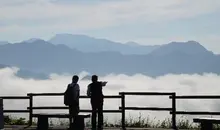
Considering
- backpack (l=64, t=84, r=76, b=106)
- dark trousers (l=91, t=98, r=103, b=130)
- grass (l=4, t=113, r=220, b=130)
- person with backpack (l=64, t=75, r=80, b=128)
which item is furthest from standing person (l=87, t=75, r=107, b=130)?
grass (l=4, t=113, r=220, b=130)

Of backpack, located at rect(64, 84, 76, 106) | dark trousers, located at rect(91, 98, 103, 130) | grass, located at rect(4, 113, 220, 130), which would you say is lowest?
grass, located at rect(4, 113, 220, 130)

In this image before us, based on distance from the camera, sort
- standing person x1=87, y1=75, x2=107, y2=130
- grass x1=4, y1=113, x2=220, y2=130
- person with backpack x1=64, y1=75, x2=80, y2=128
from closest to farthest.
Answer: person with backpack x1=64, y1=75, x2=80, y2=128, standing person x1=87, y1=75, x2=107, y2=130, grass x1=4, y1=113, x2=220, y2=130

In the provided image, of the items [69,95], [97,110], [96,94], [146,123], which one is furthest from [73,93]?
[146,123]

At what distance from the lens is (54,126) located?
22984 millimetres

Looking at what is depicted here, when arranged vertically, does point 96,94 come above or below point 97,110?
above

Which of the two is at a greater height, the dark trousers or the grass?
the dark trousers

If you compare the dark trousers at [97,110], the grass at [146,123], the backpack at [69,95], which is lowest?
the grass at [146,123]

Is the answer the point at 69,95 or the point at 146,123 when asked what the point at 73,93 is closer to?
the point at 69,95

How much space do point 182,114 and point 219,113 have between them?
153 centimetres

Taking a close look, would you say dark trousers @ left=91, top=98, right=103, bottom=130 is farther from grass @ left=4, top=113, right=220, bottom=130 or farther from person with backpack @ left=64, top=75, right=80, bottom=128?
grass @ left=4, top=113, right=220, bottom=130

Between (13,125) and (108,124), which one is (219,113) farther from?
(13,125)

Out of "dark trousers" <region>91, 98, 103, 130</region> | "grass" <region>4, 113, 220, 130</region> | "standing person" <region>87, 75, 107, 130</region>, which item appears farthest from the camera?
"grass" <region>4, 113, 220, 130</region>

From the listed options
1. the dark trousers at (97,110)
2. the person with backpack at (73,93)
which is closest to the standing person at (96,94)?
the dark trousers at (97,110)

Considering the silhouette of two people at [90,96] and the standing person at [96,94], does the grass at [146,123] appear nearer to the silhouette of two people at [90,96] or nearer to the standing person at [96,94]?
the silhouette of two people at [90,96]
